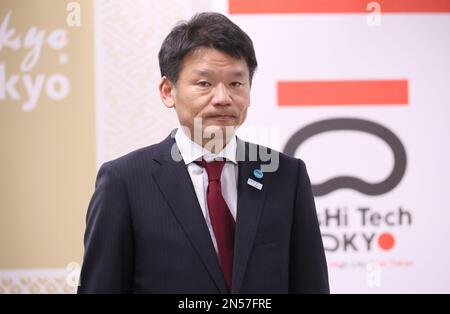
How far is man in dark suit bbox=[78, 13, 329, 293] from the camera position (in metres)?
1.34

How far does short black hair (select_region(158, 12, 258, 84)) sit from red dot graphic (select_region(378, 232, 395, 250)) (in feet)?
4.53

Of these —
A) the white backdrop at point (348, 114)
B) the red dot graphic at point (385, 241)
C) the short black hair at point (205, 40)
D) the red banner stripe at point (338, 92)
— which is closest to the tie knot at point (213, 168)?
the short black hair at point (205, 40)

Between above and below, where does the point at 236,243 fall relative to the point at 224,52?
below

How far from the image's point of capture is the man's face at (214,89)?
1442 mm

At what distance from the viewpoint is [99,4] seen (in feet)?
8.65

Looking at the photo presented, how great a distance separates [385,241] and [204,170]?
144cm

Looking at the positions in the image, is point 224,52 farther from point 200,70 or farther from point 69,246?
point 69,246

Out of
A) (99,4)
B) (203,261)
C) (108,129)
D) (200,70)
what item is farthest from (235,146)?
(99,4)

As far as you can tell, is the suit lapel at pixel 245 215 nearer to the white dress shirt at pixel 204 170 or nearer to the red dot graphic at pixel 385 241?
the white dress shirt at pixel 204 170

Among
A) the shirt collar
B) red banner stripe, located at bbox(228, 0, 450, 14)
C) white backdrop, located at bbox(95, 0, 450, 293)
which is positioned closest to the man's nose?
the shirt collar

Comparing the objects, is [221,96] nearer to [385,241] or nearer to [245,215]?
[245,215]

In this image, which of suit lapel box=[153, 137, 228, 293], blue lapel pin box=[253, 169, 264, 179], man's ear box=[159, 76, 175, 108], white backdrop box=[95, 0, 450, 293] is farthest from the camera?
white backdrop box=[95, 0, 450, 293]

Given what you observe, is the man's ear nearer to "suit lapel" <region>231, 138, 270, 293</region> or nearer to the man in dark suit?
the man in dark suit
